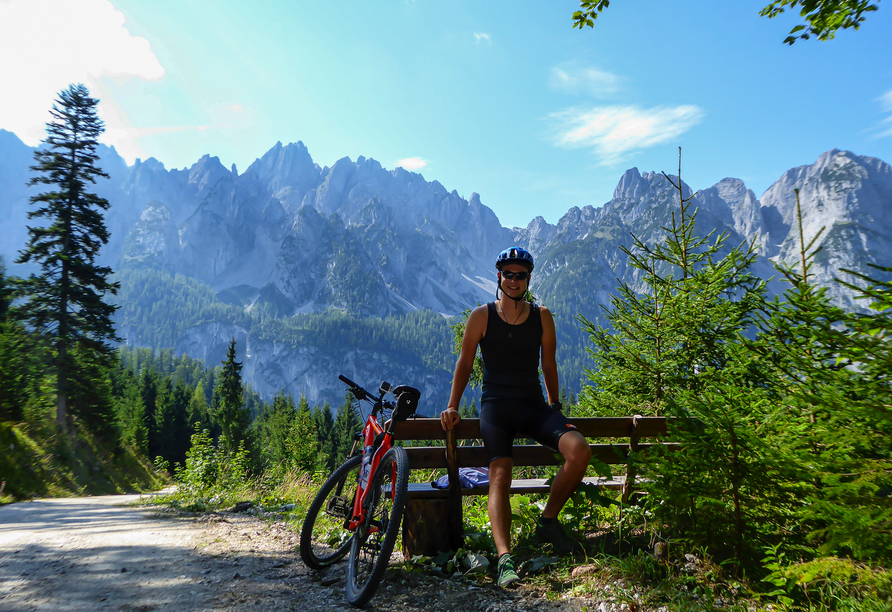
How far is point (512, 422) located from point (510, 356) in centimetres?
59

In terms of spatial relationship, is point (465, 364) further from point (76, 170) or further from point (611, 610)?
point (76, 170)

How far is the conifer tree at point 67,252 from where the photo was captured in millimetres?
24391

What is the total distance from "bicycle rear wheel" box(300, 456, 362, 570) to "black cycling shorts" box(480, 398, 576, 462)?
1.28 meters

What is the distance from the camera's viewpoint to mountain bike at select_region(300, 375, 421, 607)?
3658 millimetres

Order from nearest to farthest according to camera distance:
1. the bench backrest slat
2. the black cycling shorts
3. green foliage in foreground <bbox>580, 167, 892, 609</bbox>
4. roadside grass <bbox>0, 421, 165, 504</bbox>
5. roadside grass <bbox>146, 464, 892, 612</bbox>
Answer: green foliage in foreground <bbox>580, 167, 892, 609</bbox> → roadside grass <bbox>146, 464, 892, 612</bbox> → the black cycling shorts → the bench backrest slat → roadside grass <bbox>0, 421, 165, 504</bbox>

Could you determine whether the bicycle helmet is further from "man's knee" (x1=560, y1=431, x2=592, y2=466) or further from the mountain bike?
"man's knee" (x1=560, y1=431, x2=592, y2=466)

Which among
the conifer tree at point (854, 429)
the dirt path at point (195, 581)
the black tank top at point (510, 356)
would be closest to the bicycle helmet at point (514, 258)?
the black tank top at point (510, 356)

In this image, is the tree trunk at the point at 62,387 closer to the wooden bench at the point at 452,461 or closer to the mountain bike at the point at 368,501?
the mountain bike at the point at 368,501

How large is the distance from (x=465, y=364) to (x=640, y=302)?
527 centimetres

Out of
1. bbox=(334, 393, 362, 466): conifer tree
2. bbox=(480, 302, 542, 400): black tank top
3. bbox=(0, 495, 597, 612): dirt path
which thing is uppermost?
bbox=(480, 302, 542, 400): black tank top

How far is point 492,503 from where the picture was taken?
159 inches

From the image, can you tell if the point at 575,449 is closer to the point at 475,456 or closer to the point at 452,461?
the point at 475,456

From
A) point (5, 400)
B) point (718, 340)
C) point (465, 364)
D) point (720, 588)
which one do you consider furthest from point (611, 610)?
point (5, 400)

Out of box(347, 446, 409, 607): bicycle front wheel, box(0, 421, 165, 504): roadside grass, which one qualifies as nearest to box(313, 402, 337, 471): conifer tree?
box(0, 421, 165, 504): roadside grass
